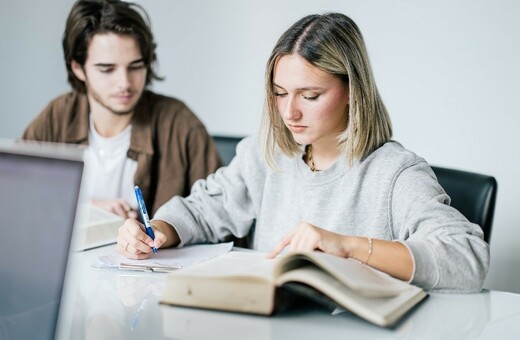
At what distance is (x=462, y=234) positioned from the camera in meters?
1.14

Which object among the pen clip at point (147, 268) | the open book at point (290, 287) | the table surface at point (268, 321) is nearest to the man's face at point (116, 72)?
the pen clip at point (147, 268)

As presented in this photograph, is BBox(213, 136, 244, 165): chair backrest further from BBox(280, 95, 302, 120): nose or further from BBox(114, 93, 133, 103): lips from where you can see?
BBox(280, 95, 302, 120): nose

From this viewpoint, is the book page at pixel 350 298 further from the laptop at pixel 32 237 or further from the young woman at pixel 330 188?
the laptop at pixel 32 237

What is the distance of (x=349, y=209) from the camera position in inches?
55.7

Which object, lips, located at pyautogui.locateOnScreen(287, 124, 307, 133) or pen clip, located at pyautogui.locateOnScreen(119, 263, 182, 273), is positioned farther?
lips, located at pyautogui.locateOnScreen(287, 124, 307, 133)

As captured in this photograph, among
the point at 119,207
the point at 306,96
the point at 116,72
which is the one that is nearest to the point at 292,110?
the point at 306,96

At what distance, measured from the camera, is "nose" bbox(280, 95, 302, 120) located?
1.34 m

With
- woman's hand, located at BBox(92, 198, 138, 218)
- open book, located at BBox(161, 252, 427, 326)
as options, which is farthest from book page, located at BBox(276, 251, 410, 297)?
woman's hand, located at BBox(92, 198, 138, 218)

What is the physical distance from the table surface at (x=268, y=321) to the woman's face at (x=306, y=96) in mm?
415

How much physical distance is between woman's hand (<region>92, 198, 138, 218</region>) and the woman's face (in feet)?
2.20

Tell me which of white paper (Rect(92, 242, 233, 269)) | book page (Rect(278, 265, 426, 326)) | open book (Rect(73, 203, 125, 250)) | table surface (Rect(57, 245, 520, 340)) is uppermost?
book page (Rect(278, 265, 426, 326))

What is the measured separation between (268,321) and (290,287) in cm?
6

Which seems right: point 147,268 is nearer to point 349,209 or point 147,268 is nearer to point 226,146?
point 349,209

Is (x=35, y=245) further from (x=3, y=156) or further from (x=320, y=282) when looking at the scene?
(x=320, y=282)
